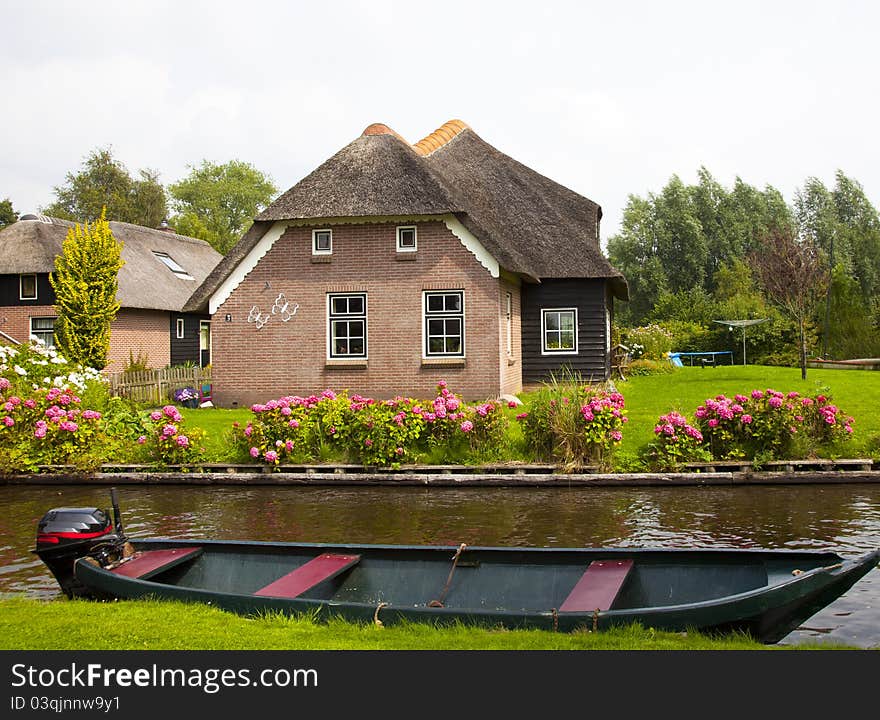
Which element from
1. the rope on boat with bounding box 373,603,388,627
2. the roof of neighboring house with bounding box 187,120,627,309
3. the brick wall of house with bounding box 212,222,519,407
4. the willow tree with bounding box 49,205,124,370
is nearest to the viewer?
the rope on boat with bounding box 373,603,388,627

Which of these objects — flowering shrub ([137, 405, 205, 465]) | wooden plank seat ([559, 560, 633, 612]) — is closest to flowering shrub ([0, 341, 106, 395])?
flowering shrub ([137, 405, 205, 465])

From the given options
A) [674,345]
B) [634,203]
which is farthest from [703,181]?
[674,345]

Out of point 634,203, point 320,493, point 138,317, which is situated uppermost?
point 634,203

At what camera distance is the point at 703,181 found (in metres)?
63.6

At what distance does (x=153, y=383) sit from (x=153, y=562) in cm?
1852

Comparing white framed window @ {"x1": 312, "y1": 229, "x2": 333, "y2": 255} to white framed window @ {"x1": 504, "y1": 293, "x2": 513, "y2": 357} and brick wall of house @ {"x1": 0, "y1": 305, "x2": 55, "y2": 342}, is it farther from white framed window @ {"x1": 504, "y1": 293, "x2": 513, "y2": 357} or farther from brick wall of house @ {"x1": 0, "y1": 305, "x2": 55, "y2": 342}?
brick wall of house @ {"x1": 0, "y1": 305, "x2": 55, "y2": 342}

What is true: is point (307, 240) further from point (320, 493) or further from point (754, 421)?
point (754, 421)

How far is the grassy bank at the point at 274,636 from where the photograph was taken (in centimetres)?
573

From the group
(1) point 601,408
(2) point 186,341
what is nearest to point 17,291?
(2) point 186,341

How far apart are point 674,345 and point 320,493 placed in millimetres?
31204

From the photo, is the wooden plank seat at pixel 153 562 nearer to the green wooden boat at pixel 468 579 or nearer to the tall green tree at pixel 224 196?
the green wooden boat at pixel 468 579

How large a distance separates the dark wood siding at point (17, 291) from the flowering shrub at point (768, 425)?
85.6ft

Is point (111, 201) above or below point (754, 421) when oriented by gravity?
above

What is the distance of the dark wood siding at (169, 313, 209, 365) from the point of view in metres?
37.1
